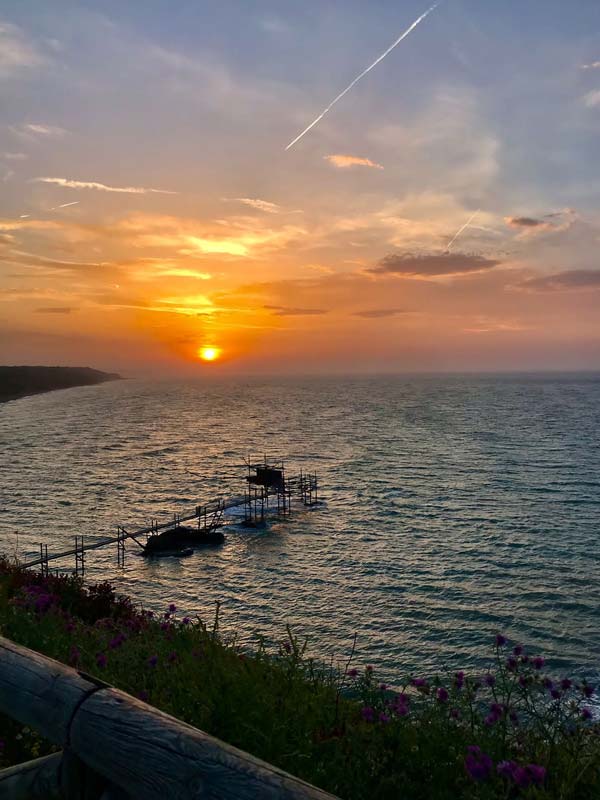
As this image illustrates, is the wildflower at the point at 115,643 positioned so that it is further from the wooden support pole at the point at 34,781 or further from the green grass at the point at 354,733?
the wooden support pole at the point at 34,781

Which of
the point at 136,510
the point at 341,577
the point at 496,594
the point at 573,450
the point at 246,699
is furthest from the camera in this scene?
the point at 573,450

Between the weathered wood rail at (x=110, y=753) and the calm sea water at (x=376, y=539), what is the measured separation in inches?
1006

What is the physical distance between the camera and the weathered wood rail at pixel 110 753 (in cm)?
295

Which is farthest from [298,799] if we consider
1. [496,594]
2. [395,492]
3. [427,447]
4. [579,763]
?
[427,447]

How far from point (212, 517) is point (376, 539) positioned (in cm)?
1706

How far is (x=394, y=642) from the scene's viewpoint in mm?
31062

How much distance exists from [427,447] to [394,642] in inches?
3086

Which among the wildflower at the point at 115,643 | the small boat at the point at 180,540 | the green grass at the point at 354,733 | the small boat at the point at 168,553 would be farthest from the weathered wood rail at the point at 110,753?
the small boat at the point at 180,540

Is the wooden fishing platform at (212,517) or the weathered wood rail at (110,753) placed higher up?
the weathered wood rail at (110,753)

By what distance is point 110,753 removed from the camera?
11.3ft

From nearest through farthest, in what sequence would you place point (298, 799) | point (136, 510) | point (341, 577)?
1. point (298, 799)
2. point (341, 577)
3. point (136, 510)

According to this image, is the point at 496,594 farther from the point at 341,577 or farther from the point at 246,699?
the point at 246,699

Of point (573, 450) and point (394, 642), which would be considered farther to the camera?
point (573, 450)

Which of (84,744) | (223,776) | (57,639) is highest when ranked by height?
(223,776)
